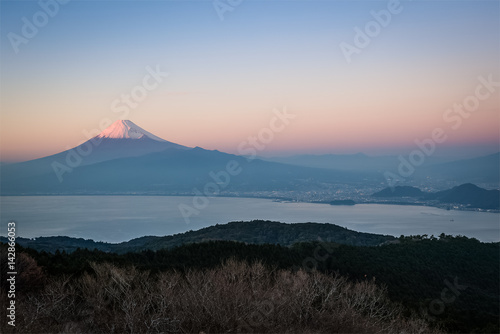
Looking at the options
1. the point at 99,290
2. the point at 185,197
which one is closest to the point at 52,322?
the point at 99,290

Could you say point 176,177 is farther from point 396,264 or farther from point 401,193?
point 396,264

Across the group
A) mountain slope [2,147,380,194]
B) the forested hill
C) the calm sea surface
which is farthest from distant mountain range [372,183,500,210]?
the forested hill

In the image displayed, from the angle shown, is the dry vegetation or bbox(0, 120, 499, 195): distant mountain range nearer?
the dry vegetation

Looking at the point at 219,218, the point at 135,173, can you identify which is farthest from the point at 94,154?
the point at 219,218

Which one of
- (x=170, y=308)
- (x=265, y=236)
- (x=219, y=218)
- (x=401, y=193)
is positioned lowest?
(x=219, y=218)

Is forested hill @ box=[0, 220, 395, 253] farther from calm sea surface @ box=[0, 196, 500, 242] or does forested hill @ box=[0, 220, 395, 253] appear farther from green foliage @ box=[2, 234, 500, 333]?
calm sea surface @ box=[0, 196, 500, 242]

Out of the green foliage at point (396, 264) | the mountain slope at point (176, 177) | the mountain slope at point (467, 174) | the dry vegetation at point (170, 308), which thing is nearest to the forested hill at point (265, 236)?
the green foliage at point (396, 264)
